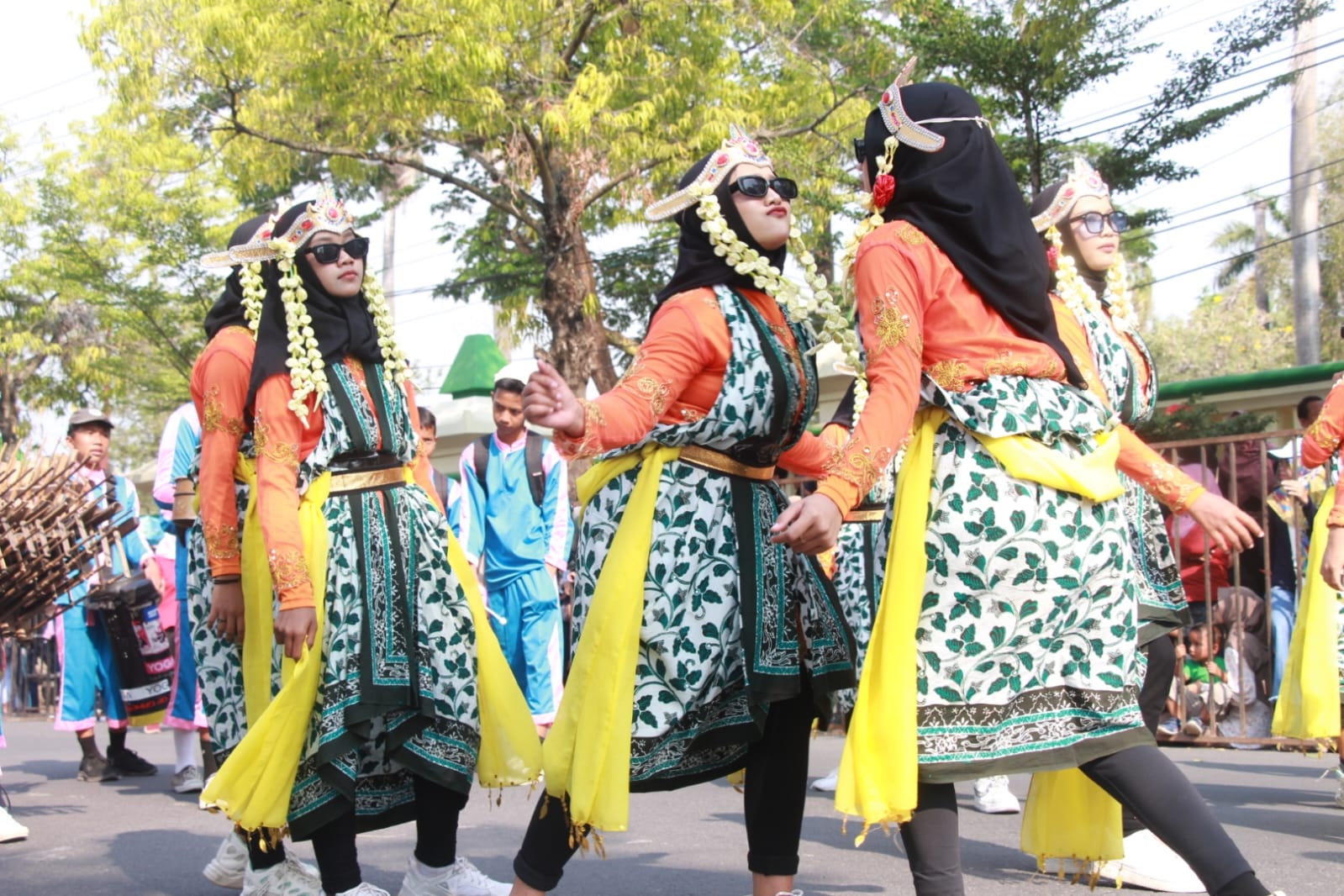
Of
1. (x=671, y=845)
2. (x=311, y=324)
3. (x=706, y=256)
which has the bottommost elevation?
(x=671, y=845)

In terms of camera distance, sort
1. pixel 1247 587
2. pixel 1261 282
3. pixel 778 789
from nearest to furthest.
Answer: pixel 778 789
pixel 1247 587
pixel 1261 282

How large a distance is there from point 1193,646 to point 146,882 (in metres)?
6.34

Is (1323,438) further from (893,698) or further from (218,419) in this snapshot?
(218,419)

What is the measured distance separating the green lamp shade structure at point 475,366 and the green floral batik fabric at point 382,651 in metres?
17.4

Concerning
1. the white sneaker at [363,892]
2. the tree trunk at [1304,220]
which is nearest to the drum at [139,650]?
the white sneaker at [363,892]

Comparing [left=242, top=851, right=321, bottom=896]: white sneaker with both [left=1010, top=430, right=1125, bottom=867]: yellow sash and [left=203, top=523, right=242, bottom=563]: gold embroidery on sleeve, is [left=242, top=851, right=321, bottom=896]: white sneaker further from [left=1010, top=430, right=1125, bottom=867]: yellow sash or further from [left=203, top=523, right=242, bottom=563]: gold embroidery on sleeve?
[left=1010, top=430, right=1125, bottom=867]: yellow sash

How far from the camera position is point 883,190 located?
140 inches

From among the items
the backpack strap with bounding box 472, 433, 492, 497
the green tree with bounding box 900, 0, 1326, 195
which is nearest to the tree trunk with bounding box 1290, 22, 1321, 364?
the green tree with bounding box 900, 0, 1326, 195

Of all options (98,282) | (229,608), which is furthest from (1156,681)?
(98,282)

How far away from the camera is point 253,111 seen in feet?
50.4

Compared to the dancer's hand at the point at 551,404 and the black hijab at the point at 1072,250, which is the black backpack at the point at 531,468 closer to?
the black hijab at the point at 1072,250

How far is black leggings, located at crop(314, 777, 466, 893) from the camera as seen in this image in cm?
434

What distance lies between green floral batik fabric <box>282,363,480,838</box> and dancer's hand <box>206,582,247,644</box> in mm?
387

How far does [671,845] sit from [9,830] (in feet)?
9.15
